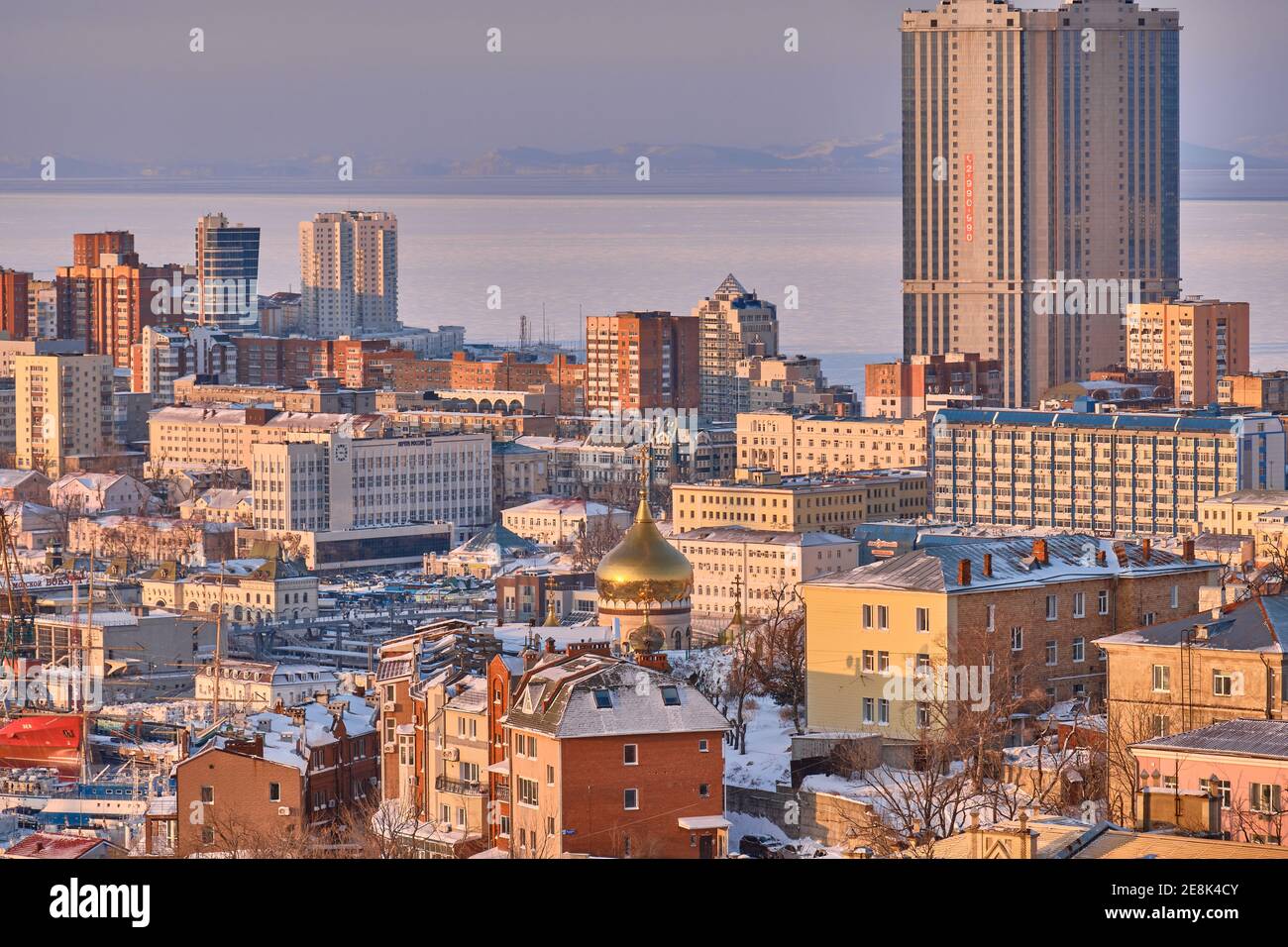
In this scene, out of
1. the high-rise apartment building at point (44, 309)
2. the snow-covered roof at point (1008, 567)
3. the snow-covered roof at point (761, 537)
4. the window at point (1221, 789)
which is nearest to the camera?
the window at point (1221, 789)

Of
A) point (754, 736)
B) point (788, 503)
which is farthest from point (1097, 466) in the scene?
point (754, 736)

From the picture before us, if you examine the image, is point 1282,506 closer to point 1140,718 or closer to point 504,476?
point 504,476

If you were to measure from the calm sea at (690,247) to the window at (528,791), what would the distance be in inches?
1531

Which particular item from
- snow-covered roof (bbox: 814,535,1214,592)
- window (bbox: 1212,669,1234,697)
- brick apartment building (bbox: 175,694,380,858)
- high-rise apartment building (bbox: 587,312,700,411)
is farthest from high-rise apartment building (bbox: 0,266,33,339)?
window (bbox: 1212,669,1234,697)

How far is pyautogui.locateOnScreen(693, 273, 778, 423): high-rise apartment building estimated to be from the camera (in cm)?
4750

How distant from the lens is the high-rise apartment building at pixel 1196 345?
41.3 m

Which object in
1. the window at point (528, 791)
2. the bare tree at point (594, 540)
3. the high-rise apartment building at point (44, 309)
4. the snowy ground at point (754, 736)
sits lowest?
the bare tree at point (594, 540)

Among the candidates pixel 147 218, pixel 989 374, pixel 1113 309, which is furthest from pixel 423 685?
pixel 147 218

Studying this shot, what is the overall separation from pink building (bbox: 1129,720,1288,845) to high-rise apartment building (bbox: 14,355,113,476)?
36069 millimetres

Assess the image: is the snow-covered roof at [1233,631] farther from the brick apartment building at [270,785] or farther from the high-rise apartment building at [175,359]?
the high-rise apartment building at [175,359]

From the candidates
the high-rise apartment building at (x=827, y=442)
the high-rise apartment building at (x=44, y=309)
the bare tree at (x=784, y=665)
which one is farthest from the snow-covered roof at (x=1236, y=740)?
the high-rise apartment building at (x=44, y=309)

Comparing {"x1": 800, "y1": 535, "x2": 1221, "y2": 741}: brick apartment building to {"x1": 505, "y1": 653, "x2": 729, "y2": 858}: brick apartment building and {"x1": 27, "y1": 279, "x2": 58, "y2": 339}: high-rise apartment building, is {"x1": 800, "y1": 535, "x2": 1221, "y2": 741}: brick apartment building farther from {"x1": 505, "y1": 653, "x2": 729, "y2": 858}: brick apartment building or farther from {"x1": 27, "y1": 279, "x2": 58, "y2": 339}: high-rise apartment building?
{"x1": 27, "y1": 279, "x2": 58, "y2": 339}: high-rise apartment building
